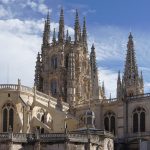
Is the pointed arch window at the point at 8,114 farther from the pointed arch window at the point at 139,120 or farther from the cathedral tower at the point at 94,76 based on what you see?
the cathedral tower at the point at 94,76

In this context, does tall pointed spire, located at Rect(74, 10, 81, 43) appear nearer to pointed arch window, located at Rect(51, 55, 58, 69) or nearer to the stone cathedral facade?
the stone cathedral facade

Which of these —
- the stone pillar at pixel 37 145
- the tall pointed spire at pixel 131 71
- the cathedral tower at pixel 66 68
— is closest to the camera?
the stone pillar at pixel 37 145

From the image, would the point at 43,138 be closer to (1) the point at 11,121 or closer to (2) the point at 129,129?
(1) the point at 11,121

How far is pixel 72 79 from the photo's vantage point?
284 feet

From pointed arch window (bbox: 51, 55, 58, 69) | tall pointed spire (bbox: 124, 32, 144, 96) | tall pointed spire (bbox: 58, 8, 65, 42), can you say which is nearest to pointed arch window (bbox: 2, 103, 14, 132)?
pointed arch window (bbox: 51, 55, 58, 69)

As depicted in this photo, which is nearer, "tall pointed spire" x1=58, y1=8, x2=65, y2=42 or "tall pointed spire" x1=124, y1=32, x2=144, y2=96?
"tall pointed spire" x1=58, y1=8, x2=65, y2=42

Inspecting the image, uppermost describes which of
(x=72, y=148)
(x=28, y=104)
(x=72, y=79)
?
(x=72, y=79)

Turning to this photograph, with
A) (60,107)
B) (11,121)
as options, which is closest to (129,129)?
(60,107)

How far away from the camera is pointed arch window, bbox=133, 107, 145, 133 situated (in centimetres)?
7062

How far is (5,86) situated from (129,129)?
1818 cm

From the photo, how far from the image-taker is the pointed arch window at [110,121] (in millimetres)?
73856

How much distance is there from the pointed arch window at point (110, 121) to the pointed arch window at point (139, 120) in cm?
371

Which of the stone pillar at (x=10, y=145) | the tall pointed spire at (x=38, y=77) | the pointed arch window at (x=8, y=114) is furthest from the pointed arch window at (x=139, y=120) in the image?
the tall pointed spire at (x=38, y=77)

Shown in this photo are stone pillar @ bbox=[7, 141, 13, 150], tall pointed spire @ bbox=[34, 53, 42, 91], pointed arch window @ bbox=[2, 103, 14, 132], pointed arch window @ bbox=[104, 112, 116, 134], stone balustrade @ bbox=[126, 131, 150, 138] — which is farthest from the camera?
tall pointed spire @ bbox=[34, 53, 42, 91]
